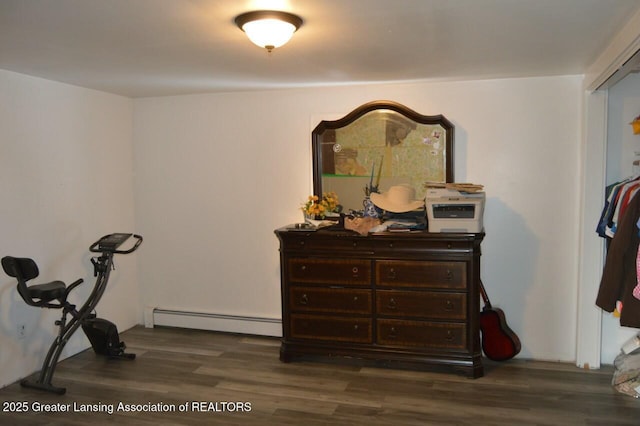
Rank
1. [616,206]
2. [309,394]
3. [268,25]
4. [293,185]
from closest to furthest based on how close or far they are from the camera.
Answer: [268,25] → [616,206] → [309,394] → [293,185]

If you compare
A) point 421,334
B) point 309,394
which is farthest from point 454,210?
point 309,394

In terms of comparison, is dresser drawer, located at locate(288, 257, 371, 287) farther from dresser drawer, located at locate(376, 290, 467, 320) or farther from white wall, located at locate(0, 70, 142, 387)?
white wall, located at locate(0, 70, 142, 387)

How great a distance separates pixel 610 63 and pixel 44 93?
3.93 meters

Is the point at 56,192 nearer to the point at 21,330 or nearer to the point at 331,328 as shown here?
the point at 21,330

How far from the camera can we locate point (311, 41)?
2943 mm

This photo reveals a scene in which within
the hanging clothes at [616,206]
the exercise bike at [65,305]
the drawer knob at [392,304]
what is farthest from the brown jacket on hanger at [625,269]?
the exercise bike at [65,305]

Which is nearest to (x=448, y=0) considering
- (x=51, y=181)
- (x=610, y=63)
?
(x=610, y=63)

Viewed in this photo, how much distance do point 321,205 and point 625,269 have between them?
7.08 ft

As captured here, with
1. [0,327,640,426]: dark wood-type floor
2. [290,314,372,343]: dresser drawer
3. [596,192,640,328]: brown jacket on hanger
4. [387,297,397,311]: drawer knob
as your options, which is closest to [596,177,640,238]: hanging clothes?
[596,192,640,328]: brown jacket on hanger

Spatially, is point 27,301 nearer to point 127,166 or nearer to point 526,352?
point 127,166

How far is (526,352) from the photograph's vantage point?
4.09 m

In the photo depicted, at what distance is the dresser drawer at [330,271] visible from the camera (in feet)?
12.6

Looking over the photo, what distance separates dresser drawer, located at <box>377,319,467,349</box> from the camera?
12.1ft

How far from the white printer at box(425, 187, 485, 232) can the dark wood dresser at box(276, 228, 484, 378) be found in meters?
0.10
